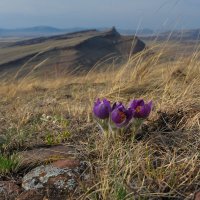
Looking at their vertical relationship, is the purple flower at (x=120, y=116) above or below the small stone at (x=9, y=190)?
above

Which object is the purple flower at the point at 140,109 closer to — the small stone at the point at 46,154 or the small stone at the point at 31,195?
the small stone at the point at 46,154

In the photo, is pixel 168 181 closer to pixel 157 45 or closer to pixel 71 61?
pixel 157 45

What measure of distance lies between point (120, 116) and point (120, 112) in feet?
0.08

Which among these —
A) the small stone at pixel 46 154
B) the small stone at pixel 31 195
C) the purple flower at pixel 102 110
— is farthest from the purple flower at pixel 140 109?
the small stone at pixel 31 195

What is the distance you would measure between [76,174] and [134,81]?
8.37 ft

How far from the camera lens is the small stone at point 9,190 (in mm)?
2598

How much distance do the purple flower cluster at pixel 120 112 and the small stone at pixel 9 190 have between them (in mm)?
607

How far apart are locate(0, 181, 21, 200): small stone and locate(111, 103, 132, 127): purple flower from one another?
0.65 metres

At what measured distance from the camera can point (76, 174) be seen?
8.83ft

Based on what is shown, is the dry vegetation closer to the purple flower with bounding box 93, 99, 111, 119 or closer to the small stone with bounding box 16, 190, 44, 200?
the purple flower with bounding box 93, 99, 111, 119

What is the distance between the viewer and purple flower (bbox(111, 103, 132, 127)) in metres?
2.78

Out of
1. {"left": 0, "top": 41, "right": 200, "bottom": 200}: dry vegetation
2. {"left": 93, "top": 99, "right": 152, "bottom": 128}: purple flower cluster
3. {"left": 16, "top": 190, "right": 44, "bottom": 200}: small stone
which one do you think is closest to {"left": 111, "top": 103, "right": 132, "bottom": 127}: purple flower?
{"left": 93, "top": 99, "right": 152, "bottom": 128}: purple flower cluster

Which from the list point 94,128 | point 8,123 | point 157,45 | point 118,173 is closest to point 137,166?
point 118,173

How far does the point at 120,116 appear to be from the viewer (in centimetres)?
278
